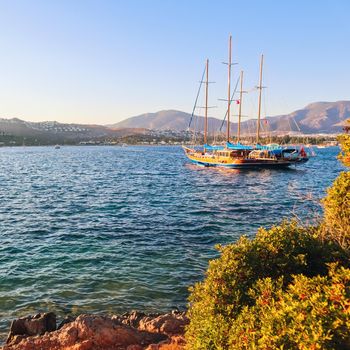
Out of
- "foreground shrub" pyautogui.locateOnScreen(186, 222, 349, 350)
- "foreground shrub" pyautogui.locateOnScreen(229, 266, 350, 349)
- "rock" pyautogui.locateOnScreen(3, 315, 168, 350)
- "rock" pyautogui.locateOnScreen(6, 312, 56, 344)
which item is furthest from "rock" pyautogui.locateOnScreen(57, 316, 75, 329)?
"foreground shrub" pyautogui.locateOnScreen(229, 266, 350, 349)

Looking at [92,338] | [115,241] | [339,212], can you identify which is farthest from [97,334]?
[115,241]

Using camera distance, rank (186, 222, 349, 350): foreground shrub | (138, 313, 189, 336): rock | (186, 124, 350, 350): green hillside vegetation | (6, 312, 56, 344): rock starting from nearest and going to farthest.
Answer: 1. (186, 124, 350, 350): green hillside vegetation
2. (186, 222, 349, 350): foreground shrub
3. (138, 313, 189, 336): rock
4. (6, 312, 56, 344): rock

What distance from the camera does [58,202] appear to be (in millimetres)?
35219

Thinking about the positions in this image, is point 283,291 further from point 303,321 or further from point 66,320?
point 66,320

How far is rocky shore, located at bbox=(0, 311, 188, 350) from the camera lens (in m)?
9.55

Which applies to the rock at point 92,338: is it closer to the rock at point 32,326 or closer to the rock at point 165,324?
the rock at point 165,324

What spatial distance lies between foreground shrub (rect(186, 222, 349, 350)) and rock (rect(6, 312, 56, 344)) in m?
5.56

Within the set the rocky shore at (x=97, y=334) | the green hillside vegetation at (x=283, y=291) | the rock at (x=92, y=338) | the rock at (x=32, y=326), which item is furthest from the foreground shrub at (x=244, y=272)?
the rock at (x=32, y=326)

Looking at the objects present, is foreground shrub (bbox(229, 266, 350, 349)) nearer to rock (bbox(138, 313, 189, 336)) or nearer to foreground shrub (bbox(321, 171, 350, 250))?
foreground shrub (bbox(321, 171, 350, 250))

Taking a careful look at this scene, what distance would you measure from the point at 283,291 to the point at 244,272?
3.08 feet

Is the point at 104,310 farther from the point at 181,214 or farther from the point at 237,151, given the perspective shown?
the point at 237,151

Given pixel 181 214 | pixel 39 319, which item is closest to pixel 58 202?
pixel 181 214

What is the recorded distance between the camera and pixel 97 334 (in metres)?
9.77

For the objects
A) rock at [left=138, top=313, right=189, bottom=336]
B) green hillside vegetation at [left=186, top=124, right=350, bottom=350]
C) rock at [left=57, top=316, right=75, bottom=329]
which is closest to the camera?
green hillside vegetation at [left=186, top=124, right=350, bottom=350]
